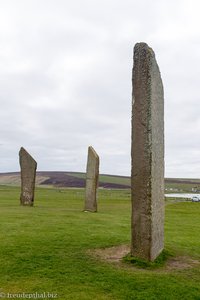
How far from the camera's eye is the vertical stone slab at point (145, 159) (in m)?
11.5

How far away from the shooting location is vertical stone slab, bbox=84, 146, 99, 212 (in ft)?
89.1

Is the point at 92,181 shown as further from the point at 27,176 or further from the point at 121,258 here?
the point at 121,258

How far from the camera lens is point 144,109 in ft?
38.5

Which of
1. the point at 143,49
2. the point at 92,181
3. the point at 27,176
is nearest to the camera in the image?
the point at 143,49

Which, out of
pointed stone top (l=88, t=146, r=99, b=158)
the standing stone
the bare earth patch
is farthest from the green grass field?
the standing stone

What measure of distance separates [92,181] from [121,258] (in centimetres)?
1537

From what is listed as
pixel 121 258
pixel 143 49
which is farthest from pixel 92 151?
pixel 143 49

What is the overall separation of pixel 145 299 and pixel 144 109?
16.8ft

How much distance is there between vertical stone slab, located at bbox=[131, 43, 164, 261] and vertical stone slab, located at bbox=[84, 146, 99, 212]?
15047 millimetres

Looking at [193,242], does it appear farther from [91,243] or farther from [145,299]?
[145,299]

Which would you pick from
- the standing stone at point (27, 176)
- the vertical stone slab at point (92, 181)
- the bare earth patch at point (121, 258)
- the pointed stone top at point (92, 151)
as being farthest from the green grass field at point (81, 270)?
the standing stone at point (27, 176)

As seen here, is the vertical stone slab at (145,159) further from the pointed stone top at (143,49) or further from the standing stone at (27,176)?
the standing stone at (27,176)

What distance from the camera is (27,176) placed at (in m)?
29.6

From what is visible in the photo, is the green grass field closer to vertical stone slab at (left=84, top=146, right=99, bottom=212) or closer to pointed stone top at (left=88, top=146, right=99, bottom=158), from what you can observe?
vertical stone slab at (left=84, top=146, right=99, bottom=212)
